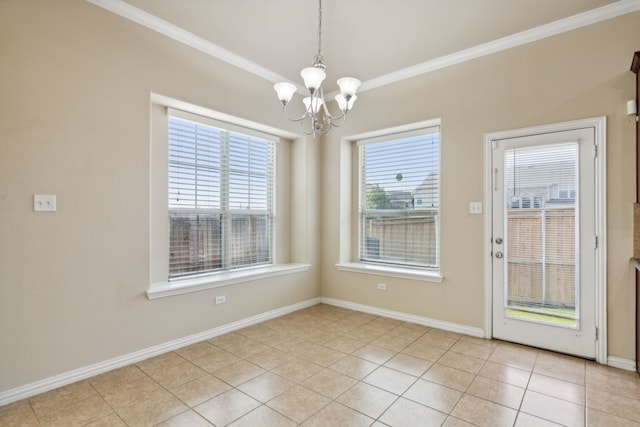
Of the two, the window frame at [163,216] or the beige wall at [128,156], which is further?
the window frame at [163,216]

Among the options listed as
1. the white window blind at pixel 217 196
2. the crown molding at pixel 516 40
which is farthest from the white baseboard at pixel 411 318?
the crown molding at pixel 516 40

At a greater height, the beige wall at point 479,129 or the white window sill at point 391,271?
the beige wall at point 479,129

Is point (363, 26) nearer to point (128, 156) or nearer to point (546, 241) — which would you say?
point (128, 156)

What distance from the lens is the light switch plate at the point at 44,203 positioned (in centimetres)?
238

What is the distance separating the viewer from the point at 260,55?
11.9 feet

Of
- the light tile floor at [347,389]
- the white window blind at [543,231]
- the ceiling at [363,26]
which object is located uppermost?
the ceiling at [363,26]

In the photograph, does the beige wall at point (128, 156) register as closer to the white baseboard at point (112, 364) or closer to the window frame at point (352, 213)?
the white baseboard at point (112, 364)

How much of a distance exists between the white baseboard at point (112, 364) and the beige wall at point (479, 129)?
1551mm

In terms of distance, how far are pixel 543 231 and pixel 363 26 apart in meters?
2.57

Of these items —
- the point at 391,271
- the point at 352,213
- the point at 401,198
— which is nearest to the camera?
the point at 391,271

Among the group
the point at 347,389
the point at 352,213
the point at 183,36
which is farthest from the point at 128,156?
the point at 352,213

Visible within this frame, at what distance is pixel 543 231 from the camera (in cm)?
312

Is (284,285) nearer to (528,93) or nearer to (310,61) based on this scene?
(310,61)

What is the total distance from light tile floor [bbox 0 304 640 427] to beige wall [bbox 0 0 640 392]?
0.37 metres
